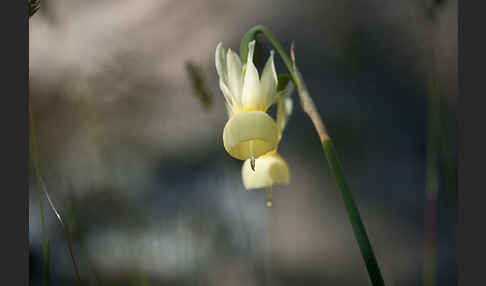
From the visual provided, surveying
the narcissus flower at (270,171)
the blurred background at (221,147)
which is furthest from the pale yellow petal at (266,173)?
the blurred background at (221,147)

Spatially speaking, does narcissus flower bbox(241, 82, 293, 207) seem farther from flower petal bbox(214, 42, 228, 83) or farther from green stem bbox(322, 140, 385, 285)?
green stem bbox(322, 140, 385, 285)

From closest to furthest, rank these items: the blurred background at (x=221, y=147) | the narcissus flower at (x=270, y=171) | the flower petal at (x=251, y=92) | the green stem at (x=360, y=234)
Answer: the green stem at (x=360, y=234) < the flower petal at (x=251, y=92) < the narcissus flower at (x=270, y=171) < the blurred background at (x=221, y=147)

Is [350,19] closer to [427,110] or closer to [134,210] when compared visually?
[427,110]

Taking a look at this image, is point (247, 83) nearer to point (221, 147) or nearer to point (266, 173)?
point (266, 173)

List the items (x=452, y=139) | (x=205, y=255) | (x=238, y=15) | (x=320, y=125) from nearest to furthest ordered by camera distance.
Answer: (x=320, y=125)
(x=452, y=139)
(x=205, y=255)
(x=238, y=15)

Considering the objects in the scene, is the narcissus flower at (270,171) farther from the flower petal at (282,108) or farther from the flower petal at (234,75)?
the flower petal at (234,75)

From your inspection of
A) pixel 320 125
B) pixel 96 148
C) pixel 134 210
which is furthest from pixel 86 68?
pixel 320 125

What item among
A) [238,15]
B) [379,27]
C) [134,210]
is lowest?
[134,210]
